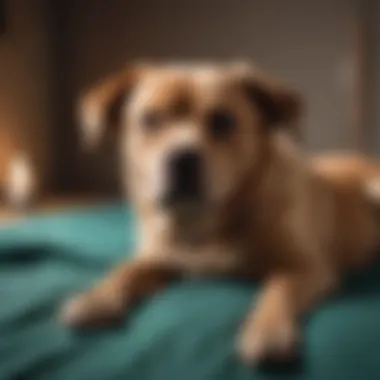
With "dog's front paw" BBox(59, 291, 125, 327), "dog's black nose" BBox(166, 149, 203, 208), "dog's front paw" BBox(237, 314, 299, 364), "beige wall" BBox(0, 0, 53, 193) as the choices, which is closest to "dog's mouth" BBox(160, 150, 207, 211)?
"dog's black nose" BBox(166, 149, 203, 208)

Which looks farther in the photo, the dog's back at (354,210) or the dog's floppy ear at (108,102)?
the dog's back at (354,210)

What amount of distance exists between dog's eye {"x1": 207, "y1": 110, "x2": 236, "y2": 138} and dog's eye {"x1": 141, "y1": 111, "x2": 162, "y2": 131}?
0.09m

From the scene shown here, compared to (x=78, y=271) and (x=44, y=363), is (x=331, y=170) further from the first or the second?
(x=44, y=363)

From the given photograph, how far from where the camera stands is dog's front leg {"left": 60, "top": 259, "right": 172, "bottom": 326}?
128cm

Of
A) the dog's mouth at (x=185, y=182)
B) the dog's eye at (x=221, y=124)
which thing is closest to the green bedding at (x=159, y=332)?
the dog's mouth at (x=185, y=182)

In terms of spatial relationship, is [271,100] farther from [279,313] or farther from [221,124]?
[279,313]

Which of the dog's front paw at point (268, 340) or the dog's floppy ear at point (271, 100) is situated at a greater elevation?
the dog's floppy ear at point (271, 100)

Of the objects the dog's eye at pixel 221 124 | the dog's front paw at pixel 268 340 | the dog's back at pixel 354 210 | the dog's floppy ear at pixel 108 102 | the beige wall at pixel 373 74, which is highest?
the beige wall at pixel 373 74

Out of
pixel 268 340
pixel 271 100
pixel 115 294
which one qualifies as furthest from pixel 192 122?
pixel 268 340

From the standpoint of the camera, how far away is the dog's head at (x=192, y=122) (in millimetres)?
1497

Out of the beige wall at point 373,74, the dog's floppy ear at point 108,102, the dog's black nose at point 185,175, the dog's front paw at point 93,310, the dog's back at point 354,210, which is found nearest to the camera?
the dog's front paw at point 93,310

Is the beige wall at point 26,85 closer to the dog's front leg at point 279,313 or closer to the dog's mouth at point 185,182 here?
the dog's mouth at point 185,182

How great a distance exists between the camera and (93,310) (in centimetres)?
129

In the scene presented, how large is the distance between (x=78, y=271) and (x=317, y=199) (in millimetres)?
485
